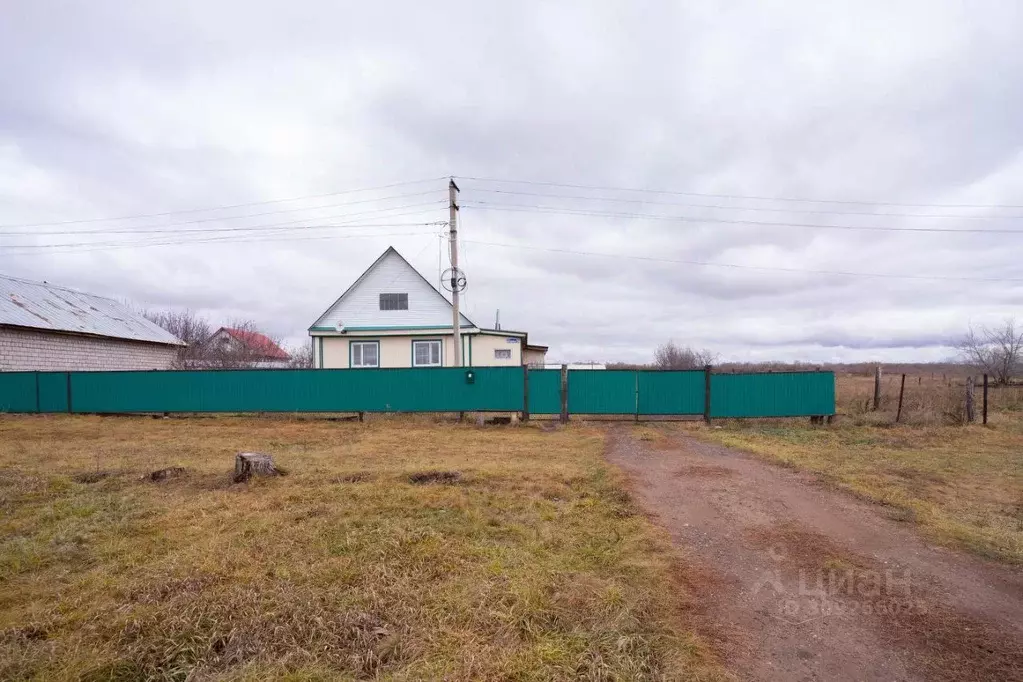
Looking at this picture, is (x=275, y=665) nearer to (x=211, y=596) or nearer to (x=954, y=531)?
(x=211, y=596)

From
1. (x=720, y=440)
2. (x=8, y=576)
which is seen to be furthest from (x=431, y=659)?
(x=720, y=440)

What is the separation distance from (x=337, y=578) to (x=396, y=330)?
716 inches

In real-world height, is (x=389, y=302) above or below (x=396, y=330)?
above

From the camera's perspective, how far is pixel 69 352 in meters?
22.0

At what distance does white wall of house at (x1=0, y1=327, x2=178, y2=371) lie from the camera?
19750 mm

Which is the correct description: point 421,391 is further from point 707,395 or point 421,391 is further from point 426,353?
point 707,395

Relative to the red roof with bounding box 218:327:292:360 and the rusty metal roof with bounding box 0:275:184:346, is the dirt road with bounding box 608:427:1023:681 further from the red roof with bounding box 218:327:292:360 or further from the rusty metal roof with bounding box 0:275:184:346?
the red roof with bounding box 218:327:292:360

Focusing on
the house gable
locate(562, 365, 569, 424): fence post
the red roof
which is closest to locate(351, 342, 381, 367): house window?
the house gable

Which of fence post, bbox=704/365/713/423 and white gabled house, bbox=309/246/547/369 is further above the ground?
white gabled house, bbox=309/246/547/369

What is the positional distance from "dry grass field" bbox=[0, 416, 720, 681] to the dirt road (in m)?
0.37

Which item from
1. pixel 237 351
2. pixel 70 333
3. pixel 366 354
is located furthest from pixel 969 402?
pixel 237 351

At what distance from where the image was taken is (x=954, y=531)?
17.7 feet

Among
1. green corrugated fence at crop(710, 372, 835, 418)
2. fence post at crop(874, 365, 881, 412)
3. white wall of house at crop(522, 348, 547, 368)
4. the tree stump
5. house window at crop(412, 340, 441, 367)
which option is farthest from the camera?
white wall of house at crop(522, 348, 547, 368)

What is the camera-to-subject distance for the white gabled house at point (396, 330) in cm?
2180
